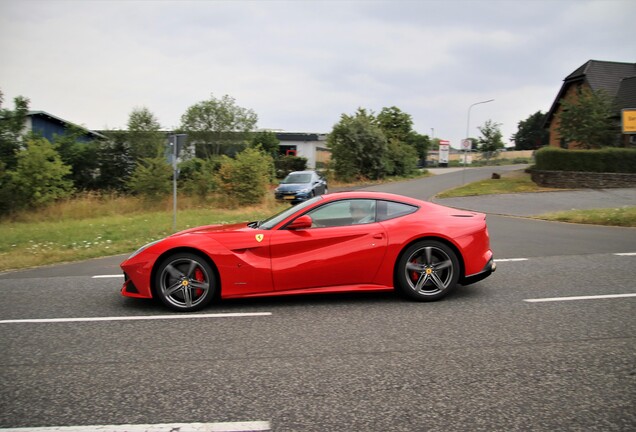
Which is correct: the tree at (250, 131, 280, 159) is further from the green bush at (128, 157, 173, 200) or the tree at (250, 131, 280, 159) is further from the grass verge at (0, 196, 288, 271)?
the green bush at (128, 157, 173, 200)

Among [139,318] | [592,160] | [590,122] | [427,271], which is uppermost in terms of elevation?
[590,122]

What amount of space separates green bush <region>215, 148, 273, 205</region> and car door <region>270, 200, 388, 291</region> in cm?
1595

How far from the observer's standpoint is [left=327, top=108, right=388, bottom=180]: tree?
124ft

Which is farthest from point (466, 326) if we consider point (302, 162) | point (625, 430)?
point (302, 162)

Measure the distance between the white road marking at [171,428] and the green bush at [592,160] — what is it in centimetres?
2719

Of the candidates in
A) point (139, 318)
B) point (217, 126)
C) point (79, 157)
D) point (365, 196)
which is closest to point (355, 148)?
point (217, 126)

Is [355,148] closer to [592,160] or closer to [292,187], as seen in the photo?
[292,187]

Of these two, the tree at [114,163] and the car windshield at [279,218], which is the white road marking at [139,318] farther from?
the tree at [114,163]

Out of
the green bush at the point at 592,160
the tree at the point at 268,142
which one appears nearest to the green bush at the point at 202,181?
the green bush at the point at 592,160

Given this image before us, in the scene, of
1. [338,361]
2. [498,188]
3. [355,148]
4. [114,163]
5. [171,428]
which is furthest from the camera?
[355,148]

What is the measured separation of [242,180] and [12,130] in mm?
10126

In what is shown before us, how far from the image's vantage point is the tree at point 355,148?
37938mm

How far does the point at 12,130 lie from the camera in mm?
20375

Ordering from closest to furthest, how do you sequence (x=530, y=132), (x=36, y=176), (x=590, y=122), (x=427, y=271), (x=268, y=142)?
1. (x=427, y=271)
2. (x=36, y=176)
3. (x=590, y=122)
4. (x=268, y=142)
5. (x=530, y=132)
